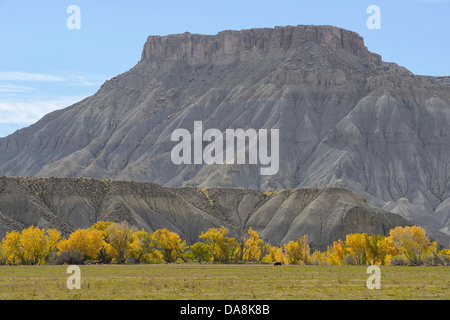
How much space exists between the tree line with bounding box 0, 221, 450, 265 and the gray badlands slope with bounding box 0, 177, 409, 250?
17198 mm

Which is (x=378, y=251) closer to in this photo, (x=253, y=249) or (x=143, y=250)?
(x=253, y=249)

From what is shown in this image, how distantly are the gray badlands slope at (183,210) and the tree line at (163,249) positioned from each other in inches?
677

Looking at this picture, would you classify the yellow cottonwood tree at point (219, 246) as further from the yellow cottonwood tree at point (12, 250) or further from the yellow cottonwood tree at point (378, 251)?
the yellow cottonwood tree at point (12, 250)

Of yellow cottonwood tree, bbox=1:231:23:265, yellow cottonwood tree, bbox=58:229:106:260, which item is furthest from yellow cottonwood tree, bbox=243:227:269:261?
yellow cottonwood tree, bbox=1:231:23:265

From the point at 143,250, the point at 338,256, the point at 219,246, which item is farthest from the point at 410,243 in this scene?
the point at 143,250

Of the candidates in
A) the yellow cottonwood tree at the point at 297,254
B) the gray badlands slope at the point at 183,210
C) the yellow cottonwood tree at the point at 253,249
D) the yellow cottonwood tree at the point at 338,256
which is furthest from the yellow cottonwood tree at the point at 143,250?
the yellow cottonwood tree at the point at 338,256

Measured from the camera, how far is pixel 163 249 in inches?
3770

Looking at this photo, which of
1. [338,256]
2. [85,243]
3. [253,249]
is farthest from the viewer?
[253,249]

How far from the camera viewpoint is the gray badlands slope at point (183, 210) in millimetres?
112125

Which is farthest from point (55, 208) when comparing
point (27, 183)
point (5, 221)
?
point (5, 221)

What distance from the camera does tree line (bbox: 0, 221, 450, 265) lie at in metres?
82.1

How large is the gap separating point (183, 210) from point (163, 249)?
33.4 metres

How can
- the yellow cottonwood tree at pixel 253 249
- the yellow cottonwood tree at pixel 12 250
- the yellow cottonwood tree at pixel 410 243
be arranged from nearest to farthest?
the yellow cottonwood tree at pixel 410 243 < the yellow cottonwood tree at pixel 12 250 < the yellow cottonwood tree at pixel 253 249

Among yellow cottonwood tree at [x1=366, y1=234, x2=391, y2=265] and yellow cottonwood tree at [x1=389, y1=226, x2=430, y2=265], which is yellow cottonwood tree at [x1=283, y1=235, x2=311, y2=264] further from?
yellow cottonwood tree at [x1=389, y1=226, x2=430, y2=265]
